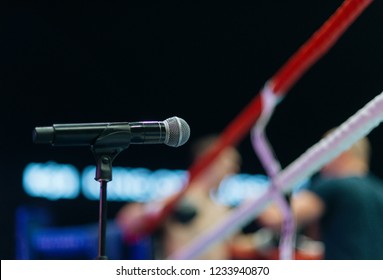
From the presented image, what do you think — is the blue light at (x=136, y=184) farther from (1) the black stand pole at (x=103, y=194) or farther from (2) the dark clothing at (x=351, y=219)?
(1) the black stand pole at (x=103, y=194)

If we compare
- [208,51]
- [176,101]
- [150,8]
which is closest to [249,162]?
[176,101]

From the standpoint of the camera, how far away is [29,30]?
11.0ft

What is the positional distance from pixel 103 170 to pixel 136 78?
2.74 m

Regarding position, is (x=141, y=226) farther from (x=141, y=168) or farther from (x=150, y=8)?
(x=141, y=168)

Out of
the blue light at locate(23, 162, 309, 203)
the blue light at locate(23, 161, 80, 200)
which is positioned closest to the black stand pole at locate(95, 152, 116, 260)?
the blue light at locate(23, 162, 309, 203)

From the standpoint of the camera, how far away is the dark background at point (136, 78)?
313 centimetres

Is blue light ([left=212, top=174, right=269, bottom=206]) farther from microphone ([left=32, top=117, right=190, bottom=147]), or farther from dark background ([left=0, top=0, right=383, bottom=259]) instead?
microphone ([left=32, top=117, right=190, bottom=147])

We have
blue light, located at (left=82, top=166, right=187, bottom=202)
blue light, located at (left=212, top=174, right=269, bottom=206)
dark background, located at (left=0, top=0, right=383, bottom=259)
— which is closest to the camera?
dark background, located at (left=0, top=0, right=383, bottom=259)

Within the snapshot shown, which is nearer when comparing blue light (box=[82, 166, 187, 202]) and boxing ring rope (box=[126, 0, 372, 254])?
boxing ring rope (box=[126, 0, 372, 254])

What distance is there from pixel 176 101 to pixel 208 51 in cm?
43

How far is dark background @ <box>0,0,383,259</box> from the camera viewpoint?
3.13m

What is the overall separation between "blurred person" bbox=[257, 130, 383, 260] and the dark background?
1078 millimetres

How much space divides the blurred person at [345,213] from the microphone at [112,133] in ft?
2.31

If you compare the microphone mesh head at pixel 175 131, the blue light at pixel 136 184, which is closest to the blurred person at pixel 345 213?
the microphone mesh head at pixel 175 131
